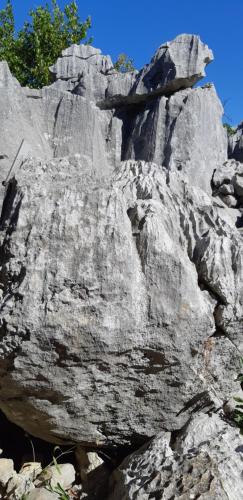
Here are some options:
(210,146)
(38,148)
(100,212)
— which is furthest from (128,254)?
(210,146)

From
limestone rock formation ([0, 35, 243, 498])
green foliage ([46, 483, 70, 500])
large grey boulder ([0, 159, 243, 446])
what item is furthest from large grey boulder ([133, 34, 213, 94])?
green foliage ([46, 483, 70, 500])

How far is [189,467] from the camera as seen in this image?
11.7ft

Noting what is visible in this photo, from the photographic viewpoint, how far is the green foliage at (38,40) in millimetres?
18484

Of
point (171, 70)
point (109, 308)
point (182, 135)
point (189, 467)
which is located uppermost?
point (171, 70)

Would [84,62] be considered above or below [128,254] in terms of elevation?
above

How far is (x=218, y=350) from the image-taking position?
4289 millimetres

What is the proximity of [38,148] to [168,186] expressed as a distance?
83.4 inches

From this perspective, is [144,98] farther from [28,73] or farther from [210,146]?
[28,73]

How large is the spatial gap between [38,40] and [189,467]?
60.3 feet

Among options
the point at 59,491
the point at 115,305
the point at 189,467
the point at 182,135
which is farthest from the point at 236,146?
the point at 59,491

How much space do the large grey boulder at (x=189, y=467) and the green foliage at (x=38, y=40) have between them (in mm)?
16086

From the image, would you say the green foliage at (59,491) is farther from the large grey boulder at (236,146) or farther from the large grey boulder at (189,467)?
the large grey boulder at (236,146)

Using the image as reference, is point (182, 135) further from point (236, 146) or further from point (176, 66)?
point (236, 146)

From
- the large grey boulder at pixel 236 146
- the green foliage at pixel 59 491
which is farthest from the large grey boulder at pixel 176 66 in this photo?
the green foliage at pixel 59 491
